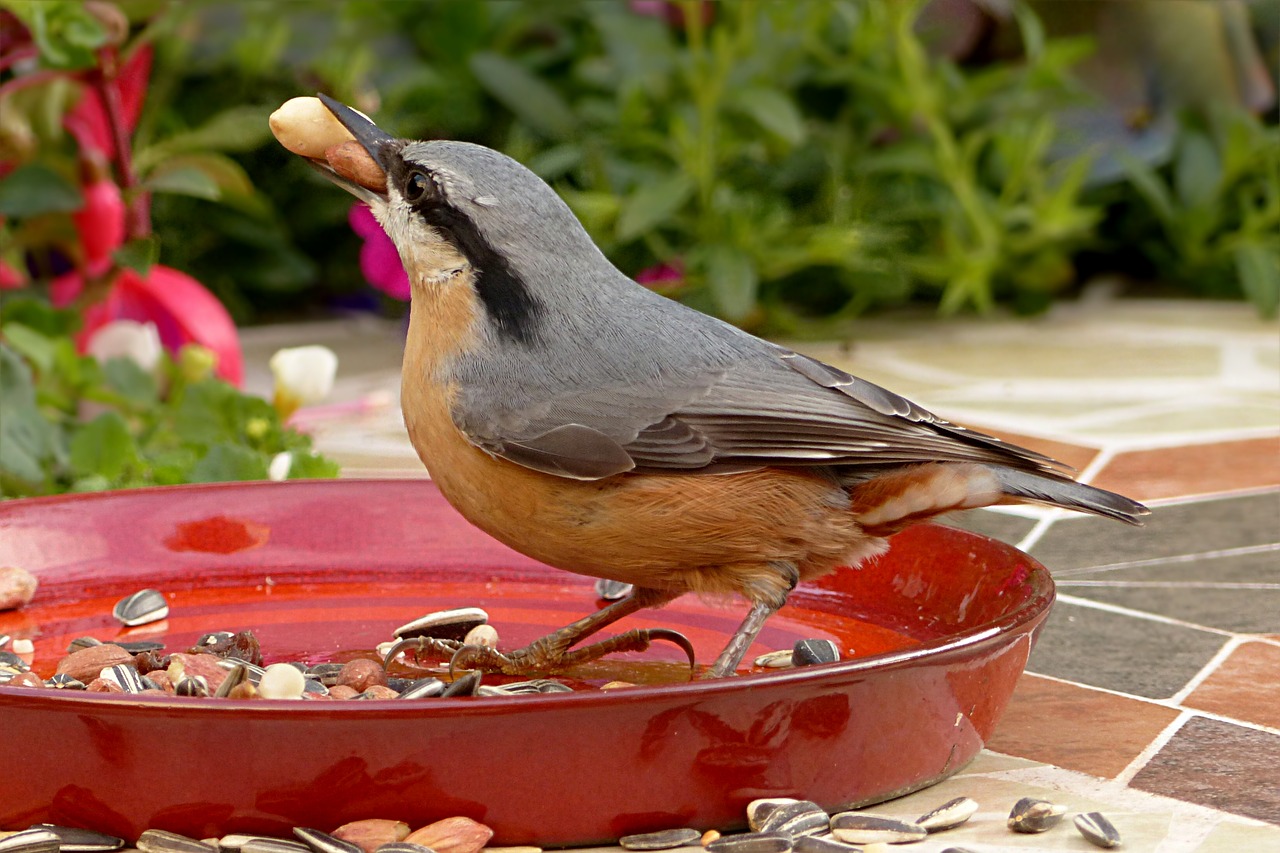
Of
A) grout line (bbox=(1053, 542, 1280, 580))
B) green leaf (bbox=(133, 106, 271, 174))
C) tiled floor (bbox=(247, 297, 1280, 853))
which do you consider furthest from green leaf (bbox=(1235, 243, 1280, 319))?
green leaf (bbox=(133, 106, 271, 174))

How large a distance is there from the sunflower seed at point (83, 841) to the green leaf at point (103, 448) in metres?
2.03

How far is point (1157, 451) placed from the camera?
16.2 feet

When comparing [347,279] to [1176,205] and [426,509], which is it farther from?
[426,509]

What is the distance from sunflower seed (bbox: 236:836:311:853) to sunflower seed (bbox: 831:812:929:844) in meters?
0.67

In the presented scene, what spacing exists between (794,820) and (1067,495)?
0.75m

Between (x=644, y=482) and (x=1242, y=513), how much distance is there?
2.24 metres

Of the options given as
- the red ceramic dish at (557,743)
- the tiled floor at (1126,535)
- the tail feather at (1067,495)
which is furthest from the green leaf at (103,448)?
the tail feather at (1067,495)

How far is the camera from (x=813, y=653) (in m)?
2.70

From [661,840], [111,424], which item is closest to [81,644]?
[661,840]

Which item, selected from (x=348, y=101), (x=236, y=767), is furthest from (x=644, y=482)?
(x=348, y=101)

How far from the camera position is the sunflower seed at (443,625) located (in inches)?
115

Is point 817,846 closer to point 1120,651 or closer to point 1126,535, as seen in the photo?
point 1120,651

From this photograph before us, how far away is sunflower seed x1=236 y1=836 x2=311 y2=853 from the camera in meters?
2.05

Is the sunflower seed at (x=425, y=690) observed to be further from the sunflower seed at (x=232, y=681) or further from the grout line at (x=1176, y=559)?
the grout line at (x=1176, y=559)
